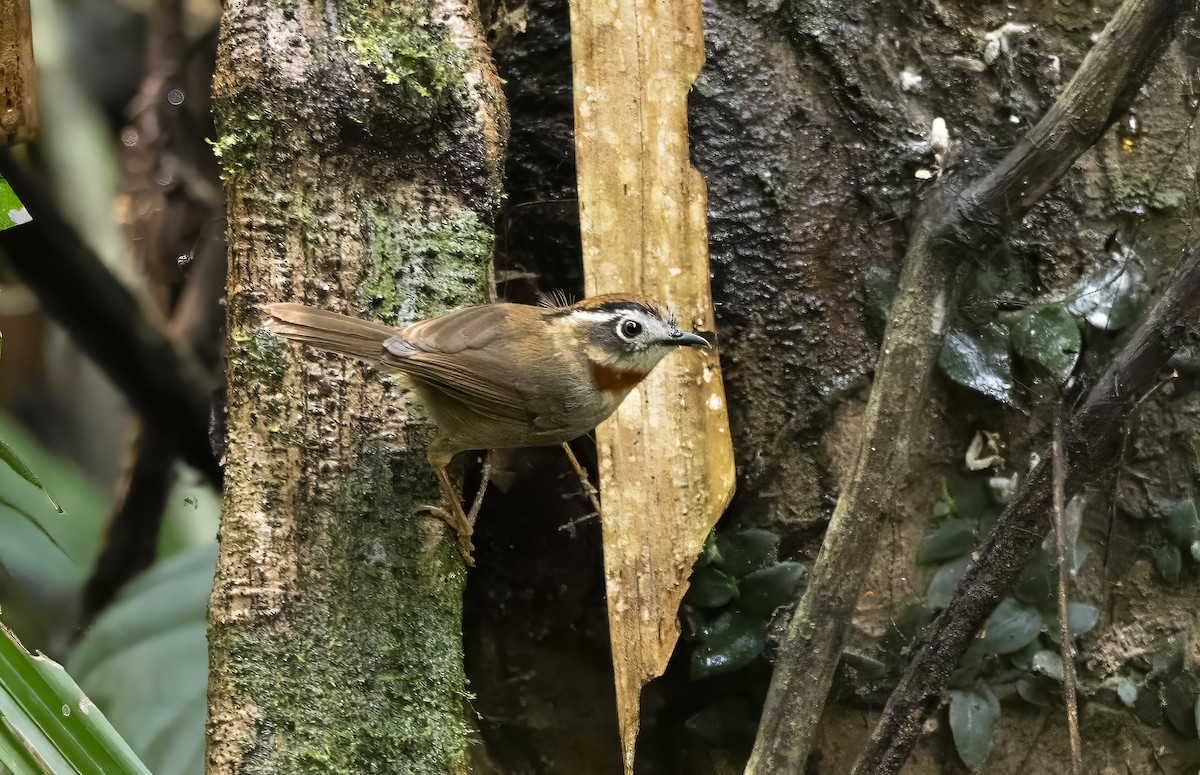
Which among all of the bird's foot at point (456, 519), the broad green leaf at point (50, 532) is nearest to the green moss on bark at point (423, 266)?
the bird's foot at point (456, 519)

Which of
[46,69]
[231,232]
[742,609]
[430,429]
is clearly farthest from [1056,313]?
[46,69]

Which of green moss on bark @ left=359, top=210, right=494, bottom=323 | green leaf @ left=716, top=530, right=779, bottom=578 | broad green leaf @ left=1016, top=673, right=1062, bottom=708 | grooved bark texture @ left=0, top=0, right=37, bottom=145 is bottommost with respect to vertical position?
broad green leaf @ left=1016, top=673, right=1062, bottom=708

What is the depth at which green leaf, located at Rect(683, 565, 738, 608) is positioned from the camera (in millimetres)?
2369

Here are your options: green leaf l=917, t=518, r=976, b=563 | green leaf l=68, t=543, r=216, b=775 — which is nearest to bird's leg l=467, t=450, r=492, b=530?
green leaf l=917, t=518, r=976, b=563

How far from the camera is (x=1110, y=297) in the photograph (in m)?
2.44

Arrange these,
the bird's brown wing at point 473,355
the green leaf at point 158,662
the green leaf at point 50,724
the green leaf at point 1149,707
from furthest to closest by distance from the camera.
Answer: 1. the green leaf at point 158,662
2. the green leaf at point 1149,707
3. the bird's brown wing at point 473,355
4. the green leaf at point 50,724

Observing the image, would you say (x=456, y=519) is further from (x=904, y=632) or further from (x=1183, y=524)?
(x=1183, y=524)

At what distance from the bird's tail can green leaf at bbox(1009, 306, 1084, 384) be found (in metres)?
1.60

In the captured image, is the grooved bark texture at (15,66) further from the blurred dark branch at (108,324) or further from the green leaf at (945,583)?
the green leaf at (945,583)

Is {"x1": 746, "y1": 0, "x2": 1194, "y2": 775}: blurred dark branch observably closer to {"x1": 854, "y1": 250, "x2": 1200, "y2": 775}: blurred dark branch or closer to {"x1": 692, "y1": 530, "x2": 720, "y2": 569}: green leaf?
{"x1": 854, "y1": 250, "x2": 1200, "y2": 775}: blurred dark branch

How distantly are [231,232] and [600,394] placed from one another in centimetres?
92

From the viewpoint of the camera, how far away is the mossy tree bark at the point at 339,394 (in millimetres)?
1939

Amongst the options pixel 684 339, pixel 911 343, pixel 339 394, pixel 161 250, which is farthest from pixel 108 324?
pixel 911 343

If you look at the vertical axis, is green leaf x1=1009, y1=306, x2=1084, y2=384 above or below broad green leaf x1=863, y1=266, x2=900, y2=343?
below
